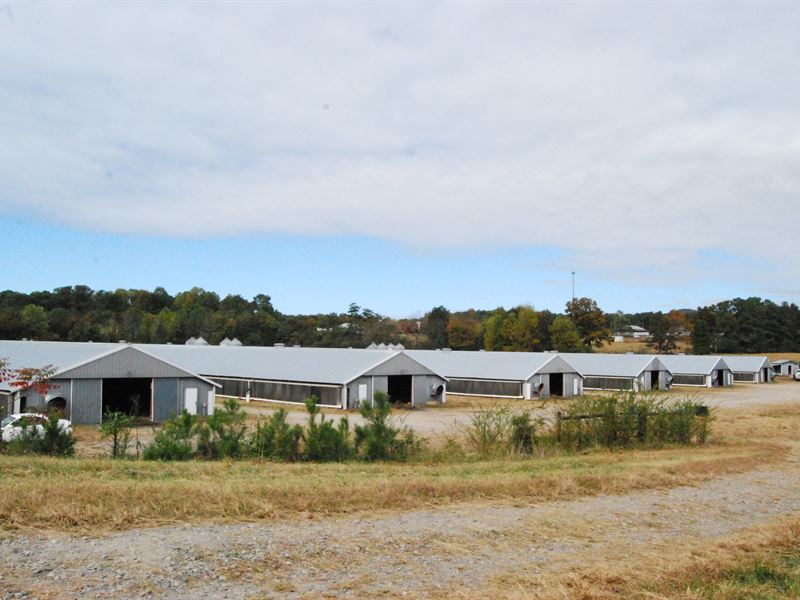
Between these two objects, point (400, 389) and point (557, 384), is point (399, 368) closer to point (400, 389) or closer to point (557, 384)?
point (400, 389)

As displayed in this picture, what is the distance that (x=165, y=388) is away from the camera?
114ft

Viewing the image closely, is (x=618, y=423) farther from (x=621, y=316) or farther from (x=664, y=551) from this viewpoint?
(x=621, y=316)

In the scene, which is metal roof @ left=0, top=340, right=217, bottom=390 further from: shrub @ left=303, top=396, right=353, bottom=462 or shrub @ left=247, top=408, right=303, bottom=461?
shrub @ left=303, top=396, right=353, bottom=462

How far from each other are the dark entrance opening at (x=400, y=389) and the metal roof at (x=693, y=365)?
34.0 meters

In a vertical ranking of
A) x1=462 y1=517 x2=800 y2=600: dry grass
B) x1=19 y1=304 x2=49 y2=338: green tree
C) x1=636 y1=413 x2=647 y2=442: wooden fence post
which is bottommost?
x1=462 y1=517 x2=800 y2=600: dry grass

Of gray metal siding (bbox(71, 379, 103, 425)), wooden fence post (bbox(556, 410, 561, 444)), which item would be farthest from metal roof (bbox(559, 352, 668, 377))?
wooden fence post (bbox(556, 410, 561, 444))

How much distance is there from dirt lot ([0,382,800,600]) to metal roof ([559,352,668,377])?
5111 centimetres

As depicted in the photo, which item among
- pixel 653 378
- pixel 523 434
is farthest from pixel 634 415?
pixel 653 378

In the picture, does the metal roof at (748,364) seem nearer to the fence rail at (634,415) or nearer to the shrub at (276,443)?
the fence rail at (634,415)

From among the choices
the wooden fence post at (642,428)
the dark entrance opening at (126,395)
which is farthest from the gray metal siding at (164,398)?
the wooden fence post at (642,428)

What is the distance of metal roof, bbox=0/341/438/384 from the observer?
37125 mm

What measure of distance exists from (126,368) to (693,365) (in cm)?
5641

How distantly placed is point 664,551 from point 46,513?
25.8ft

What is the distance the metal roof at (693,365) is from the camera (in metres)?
71.4
